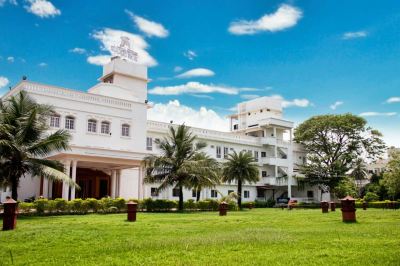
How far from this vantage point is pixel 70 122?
3297cm

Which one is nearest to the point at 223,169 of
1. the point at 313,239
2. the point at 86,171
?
the point at 86,171

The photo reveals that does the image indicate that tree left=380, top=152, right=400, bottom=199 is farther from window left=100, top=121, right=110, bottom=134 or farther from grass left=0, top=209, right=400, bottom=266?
grass left=0, top=209, right=400, bottom=266

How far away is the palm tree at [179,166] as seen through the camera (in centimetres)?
2997

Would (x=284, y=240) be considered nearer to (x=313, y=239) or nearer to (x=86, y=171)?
(x=313, y=239)

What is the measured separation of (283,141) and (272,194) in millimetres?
6795

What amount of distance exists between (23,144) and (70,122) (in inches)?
454

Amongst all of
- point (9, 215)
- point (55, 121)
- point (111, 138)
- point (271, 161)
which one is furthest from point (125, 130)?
point (9, 215)

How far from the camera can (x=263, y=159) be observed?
167 ft

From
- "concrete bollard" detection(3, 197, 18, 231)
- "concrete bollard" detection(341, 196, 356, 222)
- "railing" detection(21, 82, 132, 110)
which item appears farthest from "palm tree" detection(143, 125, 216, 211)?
"concrete bollard" detection(3, 197, 18, 231)

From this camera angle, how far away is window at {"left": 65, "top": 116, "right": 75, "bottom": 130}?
3278cm

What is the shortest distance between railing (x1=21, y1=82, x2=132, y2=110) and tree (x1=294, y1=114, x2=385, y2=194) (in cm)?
2656

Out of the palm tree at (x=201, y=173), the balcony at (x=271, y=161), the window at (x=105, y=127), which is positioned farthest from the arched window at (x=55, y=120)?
the balcony at (x=271, y=161)

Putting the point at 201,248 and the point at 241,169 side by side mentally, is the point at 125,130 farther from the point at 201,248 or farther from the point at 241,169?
the point at 201,248

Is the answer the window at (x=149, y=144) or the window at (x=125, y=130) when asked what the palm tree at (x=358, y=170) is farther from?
the window at (x=125, y=130)
